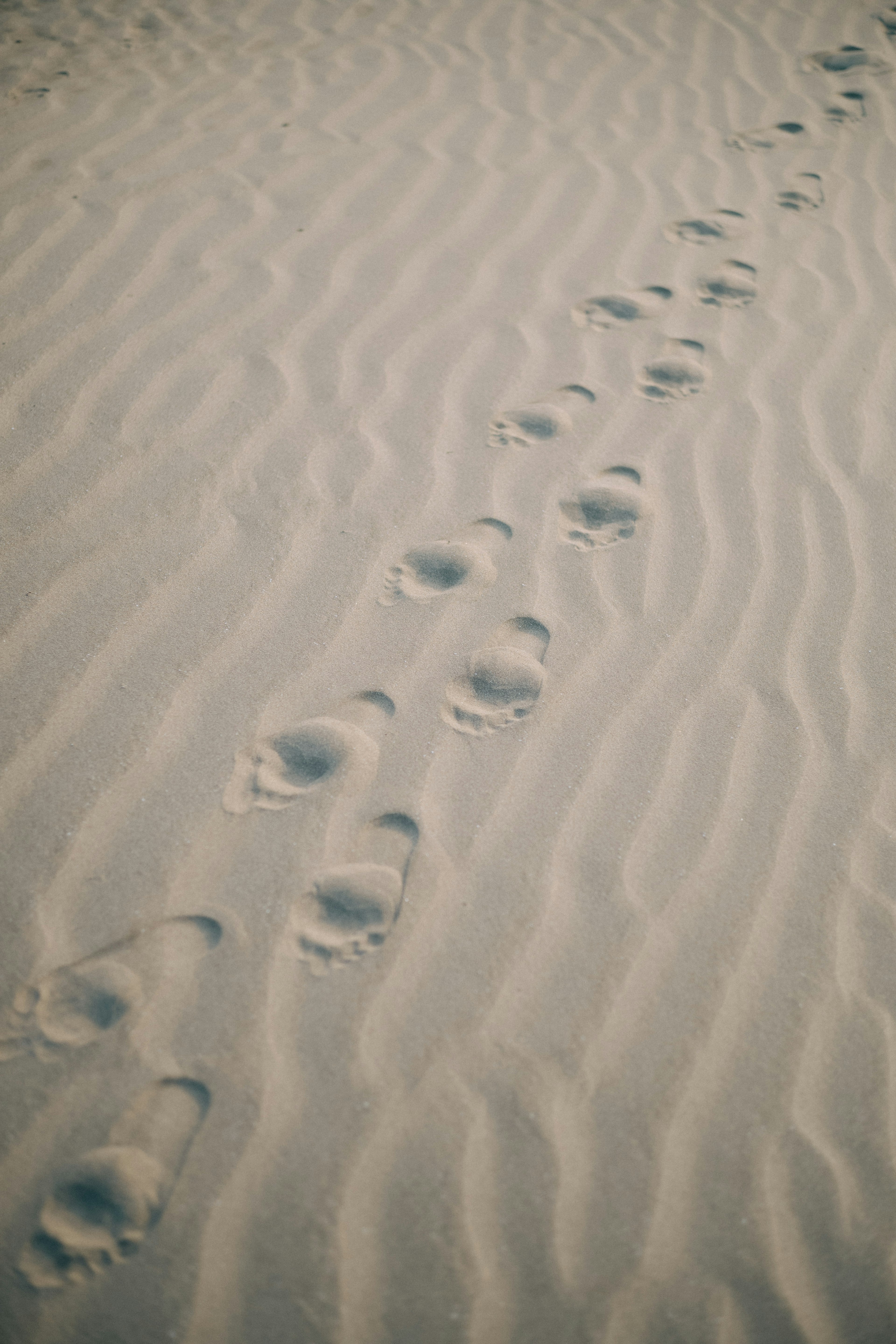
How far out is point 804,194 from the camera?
3.36 metres

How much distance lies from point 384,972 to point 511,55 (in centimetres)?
475

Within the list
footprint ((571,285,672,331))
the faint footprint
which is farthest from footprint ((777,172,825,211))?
the faint footprint

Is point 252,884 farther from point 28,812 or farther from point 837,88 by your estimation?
point 837,88

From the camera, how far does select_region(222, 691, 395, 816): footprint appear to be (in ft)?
5.23

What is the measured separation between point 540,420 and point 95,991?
1848 millimetres

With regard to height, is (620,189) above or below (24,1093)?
above

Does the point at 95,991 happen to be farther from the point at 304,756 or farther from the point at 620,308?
the point at 620,308

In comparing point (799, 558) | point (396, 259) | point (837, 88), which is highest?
point (837, 88)

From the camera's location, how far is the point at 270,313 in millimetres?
2604

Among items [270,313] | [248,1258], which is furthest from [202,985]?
[270,313]

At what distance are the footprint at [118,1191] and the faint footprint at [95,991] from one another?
0.50 ft

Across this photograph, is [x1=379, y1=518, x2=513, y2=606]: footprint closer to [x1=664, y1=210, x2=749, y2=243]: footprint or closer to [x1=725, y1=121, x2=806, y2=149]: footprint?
[x1=664, y1=210, x2=749, y2=243]: footprint

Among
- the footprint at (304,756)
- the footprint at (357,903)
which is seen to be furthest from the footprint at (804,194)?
the footprint at (357,903)

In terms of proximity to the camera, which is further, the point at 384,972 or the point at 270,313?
the point at 270,313
